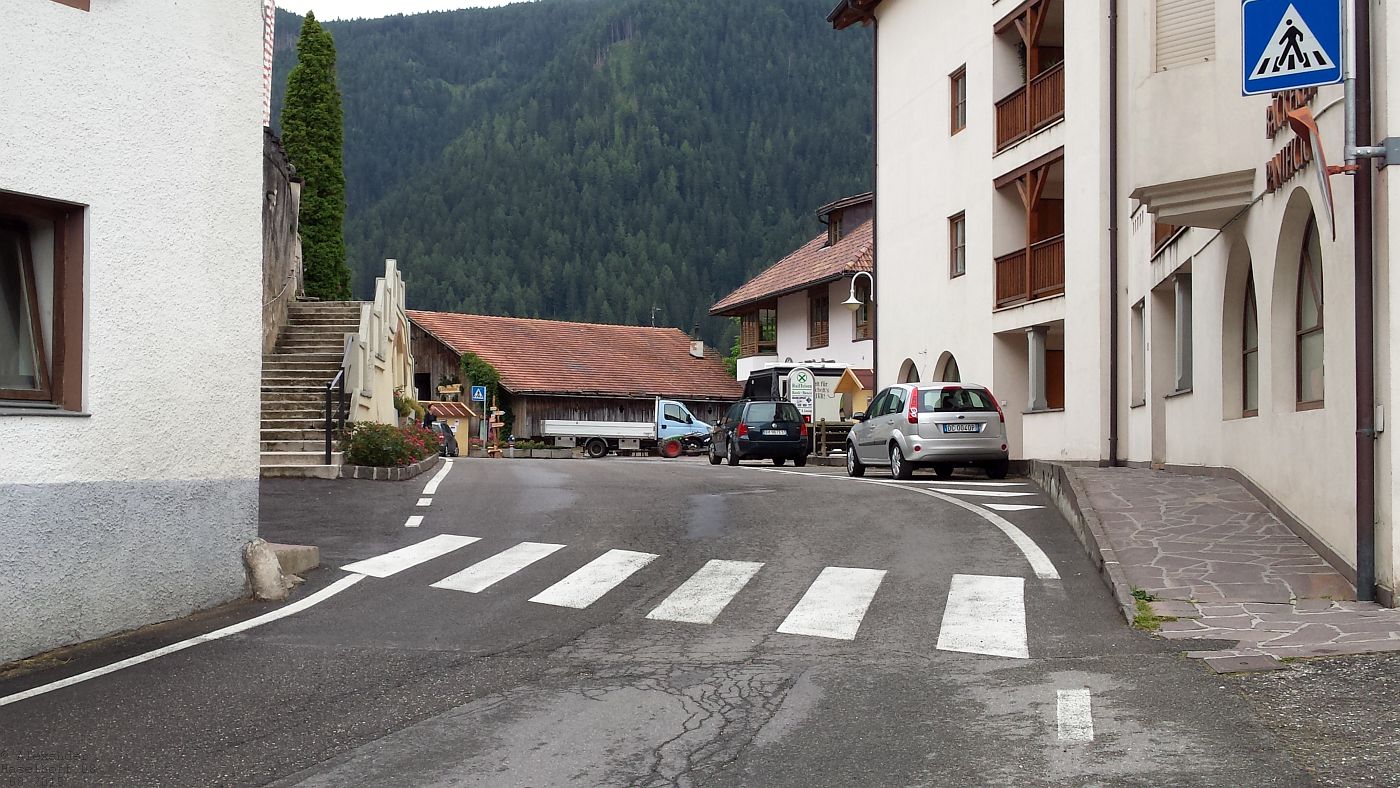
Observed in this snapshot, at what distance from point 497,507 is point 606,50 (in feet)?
448

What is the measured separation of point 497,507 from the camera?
1730 centimetres

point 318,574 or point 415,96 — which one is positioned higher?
point 415,96

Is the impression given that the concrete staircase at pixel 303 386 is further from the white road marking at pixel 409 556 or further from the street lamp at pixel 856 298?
the street lamp at pixel 856 298

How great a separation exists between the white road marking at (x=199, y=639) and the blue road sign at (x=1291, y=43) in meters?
7.53

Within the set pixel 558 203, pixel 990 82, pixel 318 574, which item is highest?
pixel 558 203

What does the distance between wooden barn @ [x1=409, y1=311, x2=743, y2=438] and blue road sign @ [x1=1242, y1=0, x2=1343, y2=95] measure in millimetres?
50038

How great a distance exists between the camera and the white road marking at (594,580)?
10609mm

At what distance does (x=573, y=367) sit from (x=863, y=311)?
22.3 metres

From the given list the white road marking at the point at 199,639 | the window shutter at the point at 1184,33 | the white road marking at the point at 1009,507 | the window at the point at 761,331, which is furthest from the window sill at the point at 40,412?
the window at the point at 761,331

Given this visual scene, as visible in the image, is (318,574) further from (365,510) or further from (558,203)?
(558,203)

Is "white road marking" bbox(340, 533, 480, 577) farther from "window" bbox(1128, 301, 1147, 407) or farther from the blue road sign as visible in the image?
"window" bbox(1128, 301, 1147, 407)

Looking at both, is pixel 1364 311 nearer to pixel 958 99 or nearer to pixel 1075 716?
pixel 1075 716

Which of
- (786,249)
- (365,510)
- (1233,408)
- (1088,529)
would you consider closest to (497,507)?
(365,510)

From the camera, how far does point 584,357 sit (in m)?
65.8
